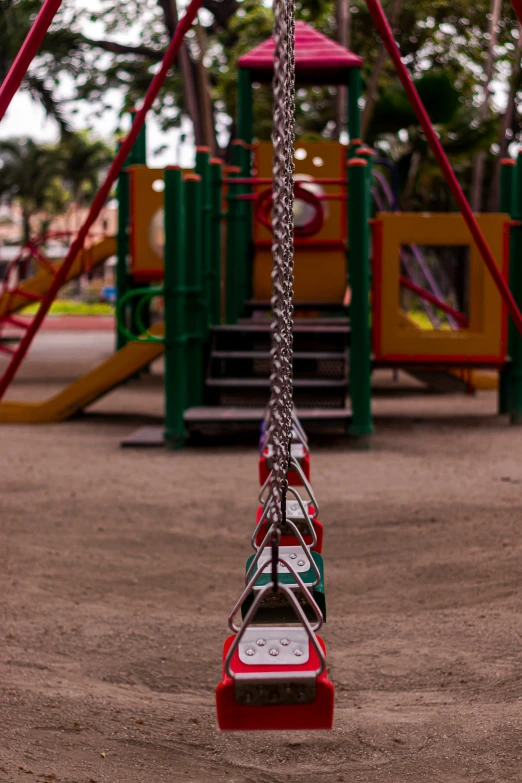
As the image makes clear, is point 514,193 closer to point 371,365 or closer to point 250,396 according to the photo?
point 371,365

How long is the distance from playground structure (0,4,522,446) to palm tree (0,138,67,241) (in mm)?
34077

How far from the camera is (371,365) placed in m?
7.43

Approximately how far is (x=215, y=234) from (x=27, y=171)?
36.3 metres

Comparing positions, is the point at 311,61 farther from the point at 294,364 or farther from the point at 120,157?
the point at 120,157

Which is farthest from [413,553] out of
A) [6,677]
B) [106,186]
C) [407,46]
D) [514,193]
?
[407,46]

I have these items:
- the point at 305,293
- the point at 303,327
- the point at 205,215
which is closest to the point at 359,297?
the point at 303,327

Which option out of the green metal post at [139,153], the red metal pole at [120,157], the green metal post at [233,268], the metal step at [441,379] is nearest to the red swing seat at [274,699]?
the red metal pole at [120,157]

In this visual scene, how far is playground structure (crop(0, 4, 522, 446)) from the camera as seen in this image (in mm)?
6938

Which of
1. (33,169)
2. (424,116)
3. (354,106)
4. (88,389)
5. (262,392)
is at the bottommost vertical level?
(88,389)

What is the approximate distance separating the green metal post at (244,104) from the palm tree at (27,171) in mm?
33666

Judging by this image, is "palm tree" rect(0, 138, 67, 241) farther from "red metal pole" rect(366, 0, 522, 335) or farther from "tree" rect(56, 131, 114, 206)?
"red metal pole" rect(366, 0, 522, 335)

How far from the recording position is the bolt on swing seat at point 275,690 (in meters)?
1.73

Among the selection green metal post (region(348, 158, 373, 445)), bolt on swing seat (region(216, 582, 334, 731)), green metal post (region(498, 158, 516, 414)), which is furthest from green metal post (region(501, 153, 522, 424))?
bolt on swing seat (region(216, 582, 334, 731))

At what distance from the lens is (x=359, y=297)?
Result: 690 centimetres
